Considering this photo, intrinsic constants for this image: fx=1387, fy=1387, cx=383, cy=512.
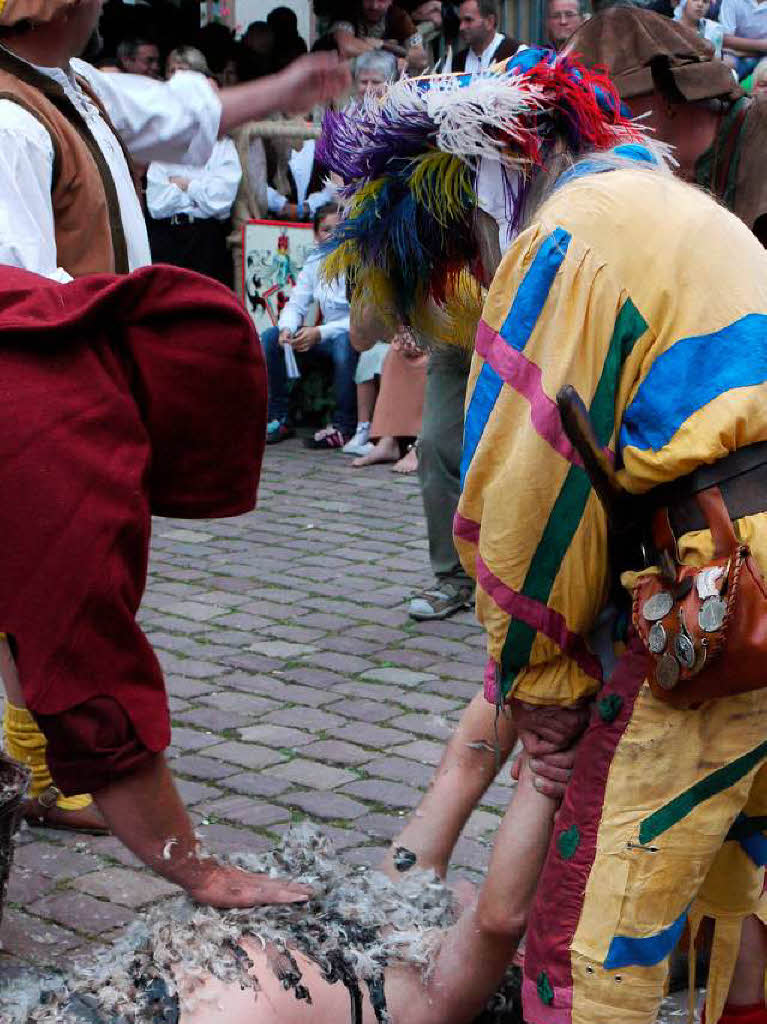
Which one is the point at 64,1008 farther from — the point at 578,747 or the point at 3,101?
the point at 3,101

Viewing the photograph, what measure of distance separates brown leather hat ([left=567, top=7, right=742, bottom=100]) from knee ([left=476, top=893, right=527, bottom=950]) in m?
1.51

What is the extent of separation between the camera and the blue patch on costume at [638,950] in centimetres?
202

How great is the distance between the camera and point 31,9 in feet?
9.57

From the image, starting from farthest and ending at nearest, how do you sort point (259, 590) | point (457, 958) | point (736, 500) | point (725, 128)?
point (259, 590), point (725, 128), point (457, 958), point (736, 500)

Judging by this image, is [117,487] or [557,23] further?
[557,23]

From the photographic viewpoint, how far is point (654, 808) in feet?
6.52

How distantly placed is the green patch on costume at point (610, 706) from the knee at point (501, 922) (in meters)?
0.57

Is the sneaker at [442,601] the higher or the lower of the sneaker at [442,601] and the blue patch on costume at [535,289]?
the lower

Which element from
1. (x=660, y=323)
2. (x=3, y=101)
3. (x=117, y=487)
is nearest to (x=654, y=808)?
(x=660, y=323)

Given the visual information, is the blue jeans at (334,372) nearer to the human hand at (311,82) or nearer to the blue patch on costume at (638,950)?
the human hand at (311,82)

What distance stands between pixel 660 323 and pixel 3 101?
1664 millimetres

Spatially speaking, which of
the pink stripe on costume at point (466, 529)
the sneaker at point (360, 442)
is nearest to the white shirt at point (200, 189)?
the sneaker at point (360, 442)

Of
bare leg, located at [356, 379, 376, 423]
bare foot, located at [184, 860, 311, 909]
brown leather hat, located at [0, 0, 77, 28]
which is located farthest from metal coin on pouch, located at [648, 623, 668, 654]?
bare leg, located at [356, 379, 376, 423]

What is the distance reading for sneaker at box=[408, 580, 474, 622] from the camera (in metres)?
5.44
